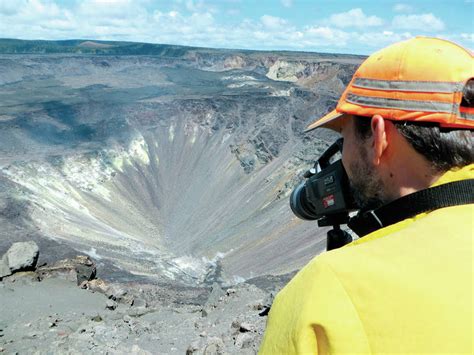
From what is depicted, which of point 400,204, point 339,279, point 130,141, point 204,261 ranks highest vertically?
point 400,204

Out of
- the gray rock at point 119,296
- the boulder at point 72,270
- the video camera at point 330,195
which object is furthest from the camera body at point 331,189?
the boulder at point 72,270

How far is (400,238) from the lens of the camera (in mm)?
1308

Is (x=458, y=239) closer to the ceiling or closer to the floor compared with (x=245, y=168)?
closer to the ceiling

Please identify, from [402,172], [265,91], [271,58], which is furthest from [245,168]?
[271,58]

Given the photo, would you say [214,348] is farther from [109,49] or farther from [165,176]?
[109,49]

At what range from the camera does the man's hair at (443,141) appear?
4.98 ft

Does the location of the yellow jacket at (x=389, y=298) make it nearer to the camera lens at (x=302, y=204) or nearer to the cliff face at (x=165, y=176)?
the camera lens at (x=302, y=204)

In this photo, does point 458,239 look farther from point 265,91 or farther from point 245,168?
point 265,91

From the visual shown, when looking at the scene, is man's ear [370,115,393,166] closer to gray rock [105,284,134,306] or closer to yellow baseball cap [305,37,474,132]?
yellow baseball cap [305,37,474,132]

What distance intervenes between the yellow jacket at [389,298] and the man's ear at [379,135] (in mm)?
357

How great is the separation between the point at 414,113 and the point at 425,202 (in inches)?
11.5

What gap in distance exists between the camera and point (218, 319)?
13.7 m

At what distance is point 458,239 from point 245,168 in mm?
51412

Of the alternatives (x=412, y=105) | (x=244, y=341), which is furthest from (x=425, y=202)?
(x=244, y=341)
